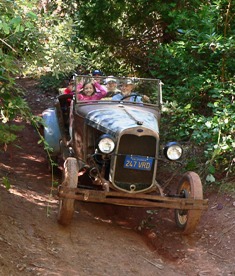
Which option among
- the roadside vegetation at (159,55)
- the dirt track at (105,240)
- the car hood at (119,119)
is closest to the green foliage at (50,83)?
the roadside vegetation at (159,55)

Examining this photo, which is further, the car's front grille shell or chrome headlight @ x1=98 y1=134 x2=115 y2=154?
the car's front grille shell

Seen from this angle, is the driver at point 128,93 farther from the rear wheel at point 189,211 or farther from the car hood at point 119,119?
the rear wheel at point 189,211

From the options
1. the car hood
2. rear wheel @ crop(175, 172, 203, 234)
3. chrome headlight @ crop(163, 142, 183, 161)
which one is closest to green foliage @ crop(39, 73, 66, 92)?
the car hood

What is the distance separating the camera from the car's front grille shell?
234 inches

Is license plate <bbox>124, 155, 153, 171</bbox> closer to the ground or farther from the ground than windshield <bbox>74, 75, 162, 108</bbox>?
closer to the ground

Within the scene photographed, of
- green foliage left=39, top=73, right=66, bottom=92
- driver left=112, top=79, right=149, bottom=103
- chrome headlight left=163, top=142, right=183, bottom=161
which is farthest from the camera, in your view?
green foliage left=39, top=73, right=66, bottom=92

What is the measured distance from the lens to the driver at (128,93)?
23.6 feet

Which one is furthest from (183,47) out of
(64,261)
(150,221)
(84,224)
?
(64,261)

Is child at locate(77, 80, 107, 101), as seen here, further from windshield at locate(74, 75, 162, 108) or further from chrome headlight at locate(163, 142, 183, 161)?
chrome headlight at locate(163, 142, 183, 161)

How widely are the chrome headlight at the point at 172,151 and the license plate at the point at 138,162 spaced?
0.23 metres

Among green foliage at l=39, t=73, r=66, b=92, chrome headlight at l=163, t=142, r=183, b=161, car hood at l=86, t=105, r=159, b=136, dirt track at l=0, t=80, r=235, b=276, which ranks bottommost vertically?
dirt track at l=0, t=80, r=235, b=276

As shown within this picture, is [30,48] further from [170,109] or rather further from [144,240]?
[170,109]

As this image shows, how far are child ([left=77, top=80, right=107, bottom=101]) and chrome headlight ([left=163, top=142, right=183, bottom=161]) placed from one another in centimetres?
163

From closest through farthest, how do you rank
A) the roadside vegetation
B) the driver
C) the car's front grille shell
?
the roadside vegetation < the car's front grille shell < the driver
